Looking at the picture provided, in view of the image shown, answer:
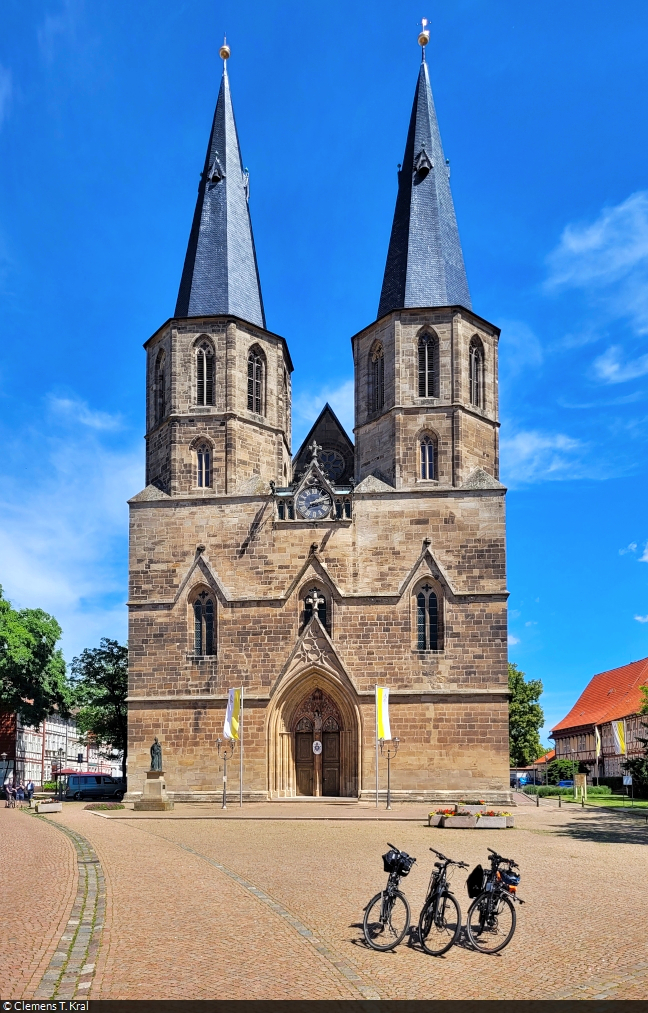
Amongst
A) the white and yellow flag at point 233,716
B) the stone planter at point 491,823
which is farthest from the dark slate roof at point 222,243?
the stone planter at point 491,823

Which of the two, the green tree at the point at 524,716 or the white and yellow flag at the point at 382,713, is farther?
the green tree at the point at 524,716

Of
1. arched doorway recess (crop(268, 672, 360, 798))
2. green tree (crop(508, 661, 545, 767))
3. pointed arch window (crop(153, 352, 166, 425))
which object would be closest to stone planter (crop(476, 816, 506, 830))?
arched doorway recess (crop(268, 672, 360, 798))

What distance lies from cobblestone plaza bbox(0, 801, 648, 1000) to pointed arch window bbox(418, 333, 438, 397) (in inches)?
770

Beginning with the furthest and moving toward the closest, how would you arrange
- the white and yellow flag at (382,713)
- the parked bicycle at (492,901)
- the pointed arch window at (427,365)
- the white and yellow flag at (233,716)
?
the pointed arch window at (427,365), the white and yellow flag at (233,716), the white and yellow flag at (382,713), the parked bicycle at (492,901)

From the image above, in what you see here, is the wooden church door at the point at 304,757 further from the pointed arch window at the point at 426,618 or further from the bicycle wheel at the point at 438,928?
the bicycle wheel at the point at 438,928

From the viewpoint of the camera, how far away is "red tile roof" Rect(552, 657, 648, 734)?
70312 millimetres

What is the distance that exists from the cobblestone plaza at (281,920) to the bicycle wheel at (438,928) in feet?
0.57

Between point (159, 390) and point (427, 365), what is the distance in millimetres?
10502

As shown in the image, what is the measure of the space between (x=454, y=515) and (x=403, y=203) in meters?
13.5

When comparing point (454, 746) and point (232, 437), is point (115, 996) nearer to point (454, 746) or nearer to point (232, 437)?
point (454, 746)

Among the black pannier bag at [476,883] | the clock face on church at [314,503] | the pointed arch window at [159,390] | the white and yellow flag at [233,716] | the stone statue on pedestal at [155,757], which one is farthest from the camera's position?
the pointed arch window at [159,390]

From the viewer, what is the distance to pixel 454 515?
37.2 meters

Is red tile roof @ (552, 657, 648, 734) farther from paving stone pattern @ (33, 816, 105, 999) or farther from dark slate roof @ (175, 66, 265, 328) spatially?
paving stone pattern @ (33, 816, 105, 999)

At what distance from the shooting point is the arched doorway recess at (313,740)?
119ft
